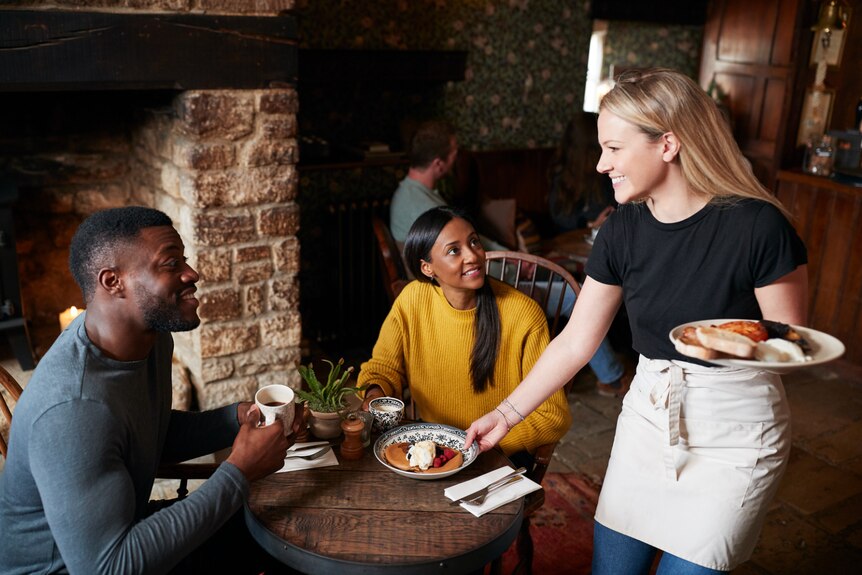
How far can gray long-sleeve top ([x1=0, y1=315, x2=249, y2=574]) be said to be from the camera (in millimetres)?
1322

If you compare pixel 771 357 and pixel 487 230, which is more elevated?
pixel 771 357

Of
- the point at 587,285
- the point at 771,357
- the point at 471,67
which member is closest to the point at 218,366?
the point at 587,285

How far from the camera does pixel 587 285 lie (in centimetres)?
178

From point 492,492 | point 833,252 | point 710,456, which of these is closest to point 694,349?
point 710,456

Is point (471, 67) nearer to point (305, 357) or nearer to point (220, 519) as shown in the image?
point (305, 357)

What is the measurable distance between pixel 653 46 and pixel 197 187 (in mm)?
3733

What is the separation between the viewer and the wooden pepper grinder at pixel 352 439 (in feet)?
5.82

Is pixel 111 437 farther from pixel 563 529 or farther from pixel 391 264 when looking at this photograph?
pixel 391 264

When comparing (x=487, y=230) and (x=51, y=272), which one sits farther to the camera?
(x=487, y=230)

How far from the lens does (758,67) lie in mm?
4629

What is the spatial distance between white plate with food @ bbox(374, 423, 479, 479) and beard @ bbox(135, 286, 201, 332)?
1.76 feet

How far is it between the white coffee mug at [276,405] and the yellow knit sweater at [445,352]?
431 millimetres

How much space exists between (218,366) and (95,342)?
59.1 inches

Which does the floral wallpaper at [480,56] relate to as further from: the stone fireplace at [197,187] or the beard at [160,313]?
the beard at [160,313]
